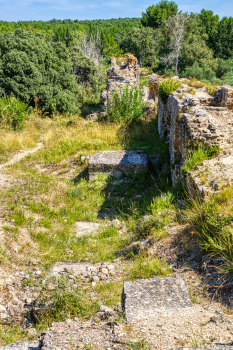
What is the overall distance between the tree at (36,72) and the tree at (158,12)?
5013cm

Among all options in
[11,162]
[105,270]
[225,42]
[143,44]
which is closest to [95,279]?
[105,270]

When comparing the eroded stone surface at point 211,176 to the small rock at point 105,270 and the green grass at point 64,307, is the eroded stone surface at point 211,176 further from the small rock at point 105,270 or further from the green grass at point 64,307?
the green grass at point 64,307

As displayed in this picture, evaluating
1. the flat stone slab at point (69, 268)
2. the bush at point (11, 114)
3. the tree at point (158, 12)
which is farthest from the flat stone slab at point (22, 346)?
the tree at point (158, 12)

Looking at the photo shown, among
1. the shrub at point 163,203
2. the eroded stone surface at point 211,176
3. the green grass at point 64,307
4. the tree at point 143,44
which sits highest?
the tree at point 143,44

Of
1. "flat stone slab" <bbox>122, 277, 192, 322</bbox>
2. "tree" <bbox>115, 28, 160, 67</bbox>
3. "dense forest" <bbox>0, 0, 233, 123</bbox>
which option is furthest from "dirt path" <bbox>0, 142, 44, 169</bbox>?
"tree" <bbox>115, 28, 160, 67</bbox>

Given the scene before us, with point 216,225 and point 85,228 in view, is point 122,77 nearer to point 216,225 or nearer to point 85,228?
point 85,228

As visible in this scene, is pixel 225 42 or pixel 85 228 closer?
pixel 85 228

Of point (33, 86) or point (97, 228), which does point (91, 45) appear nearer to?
point (33, 86)

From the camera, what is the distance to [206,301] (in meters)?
2.83

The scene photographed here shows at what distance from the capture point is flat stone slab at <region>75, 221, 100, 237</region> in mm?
5566

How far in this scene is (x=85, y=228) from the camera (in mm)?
5828

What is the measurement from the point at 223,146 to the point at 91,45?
30647 mm

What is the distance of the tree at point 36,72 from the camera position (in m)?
13.7

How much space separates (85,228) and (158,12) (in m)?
66.4
